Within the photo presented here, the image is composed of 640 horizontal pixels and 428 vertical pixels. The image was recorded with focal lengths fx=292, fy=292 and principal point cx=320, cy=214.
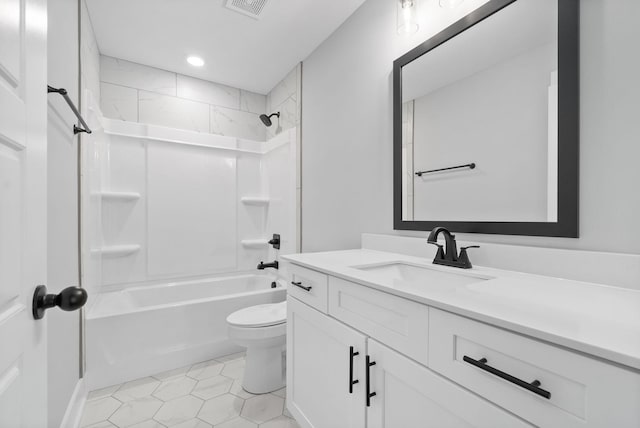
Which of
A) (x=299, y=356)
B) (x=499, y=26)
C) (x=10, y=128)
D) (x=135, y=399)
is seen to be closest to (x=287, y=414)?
(x=299, y=356)

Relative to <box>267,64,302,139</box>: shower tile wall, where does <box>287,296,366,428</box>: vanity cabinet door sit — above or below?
below

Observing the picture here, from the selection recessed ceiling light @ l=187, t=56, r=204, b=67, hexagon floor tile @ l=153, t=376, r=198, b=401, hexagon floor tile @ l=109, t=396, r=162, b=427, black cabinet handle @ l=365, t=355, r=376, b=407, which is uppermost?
recessed ceiling light @ l=187, t=56, r=204, b=67

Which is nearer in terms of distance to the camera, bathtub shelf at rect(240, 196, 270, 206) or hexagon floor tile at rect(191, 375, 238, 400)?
hexagon floor tile at rect(191, 375, 238, 400)

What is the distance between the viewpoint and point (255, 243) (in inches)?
121

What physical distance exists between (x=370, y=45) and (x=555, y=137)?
1.20m

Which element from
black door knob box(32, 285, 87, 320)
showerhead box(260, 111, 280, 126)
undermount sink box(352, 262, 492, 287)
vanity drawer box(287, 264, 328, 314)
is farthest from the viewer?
showerhead box(260, 111, 280, 126)

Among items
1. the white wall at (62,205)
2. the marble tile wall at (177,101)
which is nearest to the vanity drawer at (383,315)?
the white wall at (62,205)

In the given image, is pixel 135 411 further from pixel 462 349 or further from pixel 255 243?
pixel 462 349

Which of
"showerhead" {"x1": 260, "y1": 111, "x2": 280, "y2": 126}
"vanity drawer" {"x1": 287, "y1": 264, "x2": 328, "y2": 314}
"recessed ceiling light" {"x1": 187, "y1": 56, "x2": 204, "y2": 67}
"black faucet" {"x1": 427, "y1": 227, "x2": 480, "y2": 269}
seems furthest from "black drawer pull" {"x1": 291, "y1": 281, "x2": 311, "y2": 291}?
"recessed ceiling light" {"x1": 187, "y1": 56, "x2": 204, "y2": 67}

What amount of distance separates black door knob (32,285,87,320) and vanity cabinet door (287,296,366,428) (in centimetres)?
78

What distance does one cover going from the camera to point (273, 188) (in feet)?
9.80

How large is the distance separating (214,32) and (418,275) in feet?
6.99

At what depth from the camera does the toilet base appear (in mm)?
1810

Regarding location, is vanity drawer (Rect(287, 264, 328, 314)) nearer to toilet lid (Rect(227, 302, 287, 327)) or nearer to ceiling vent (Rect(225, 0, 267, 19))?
toilet lid (Rect(227, 302, 287, 327))
